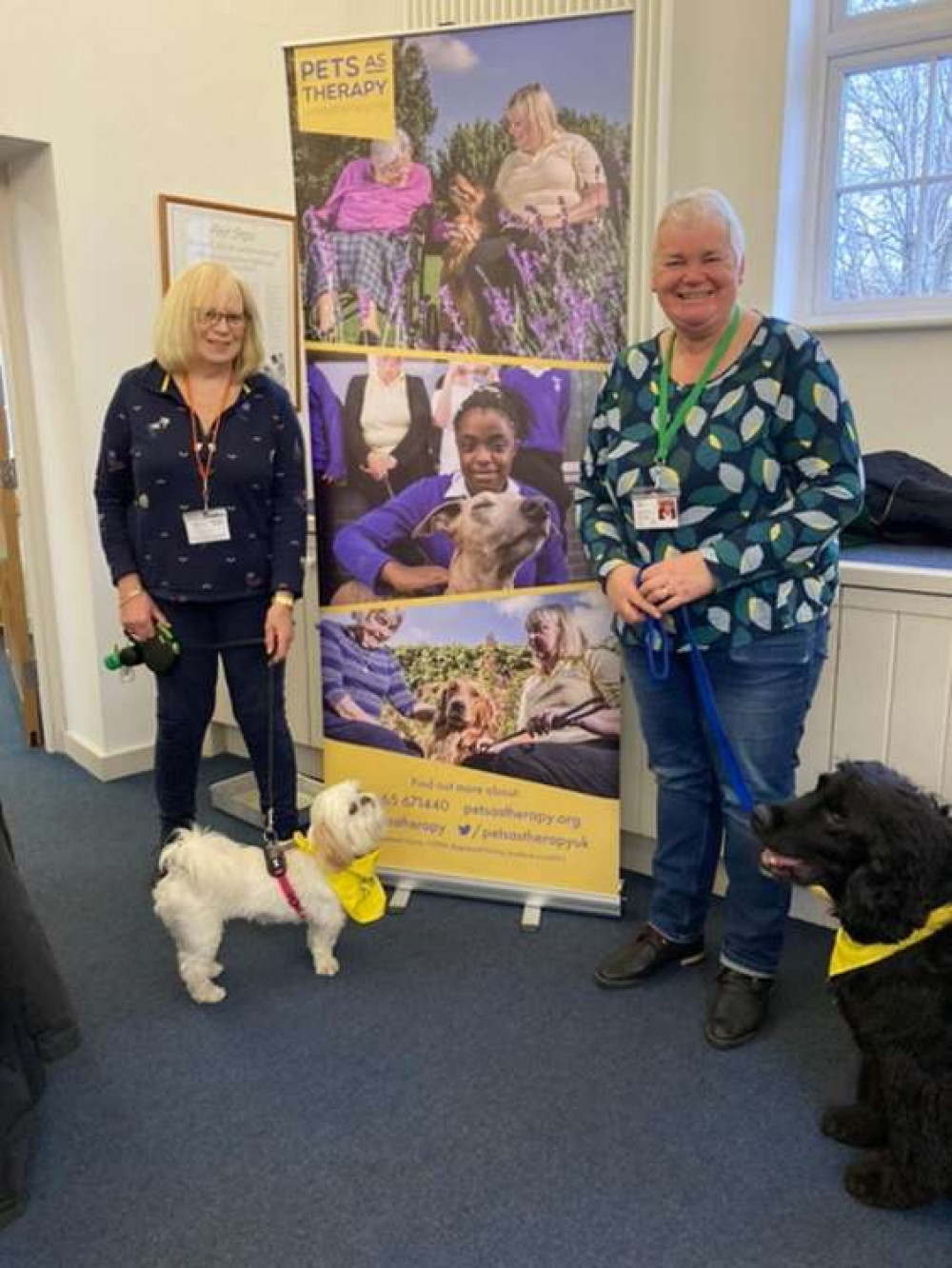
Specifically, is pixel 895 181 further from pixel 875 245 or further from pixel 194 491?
pixel 194 491

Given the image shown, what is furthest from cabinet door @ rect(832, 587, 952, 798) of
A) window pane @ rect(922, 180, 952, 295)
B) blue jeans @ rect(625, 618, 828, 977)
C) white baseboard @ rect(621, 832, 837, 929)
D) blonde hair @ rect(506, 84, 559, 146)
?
window pane @ rect(922, 180, 952, 295)

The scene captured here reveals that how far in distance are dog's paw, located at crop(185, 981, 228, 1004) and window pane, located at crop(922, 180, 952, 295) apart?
9.96 ft

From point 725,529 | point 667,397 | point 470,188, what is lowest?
point 725,529

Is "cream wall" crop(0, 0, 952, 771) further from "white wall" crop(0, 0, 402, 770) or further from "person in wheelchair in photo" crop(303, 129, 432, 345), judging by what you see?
"person in wheelchair in photo" crop(303, 129, 432, 345)

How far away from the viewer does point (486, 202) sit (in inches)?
84.5

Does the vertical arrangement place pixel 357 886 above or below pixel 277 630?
below

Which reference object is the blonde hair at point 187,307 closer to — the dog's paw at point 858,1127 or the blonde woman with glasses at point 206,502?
the blonde woman with glasses at point 206,502

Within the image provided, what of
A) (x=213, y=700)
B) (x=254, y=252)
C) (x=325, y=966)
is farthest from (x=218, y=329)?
(x=325, y=966)

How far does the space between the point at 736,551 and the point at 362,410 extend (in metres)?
1.01

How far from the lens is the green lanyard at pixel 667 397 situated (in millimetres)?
1736

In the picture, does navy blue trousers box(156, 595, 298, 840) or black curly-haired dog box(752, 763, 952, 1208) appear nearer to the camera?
black curly-haired dog box(752, 763, 952, 1208)

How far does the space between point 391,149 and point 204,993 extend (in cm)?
189

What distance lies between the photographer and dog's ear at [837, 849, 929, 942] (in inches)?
55.3

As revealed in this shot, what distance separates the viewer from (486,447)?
2.23 meters
